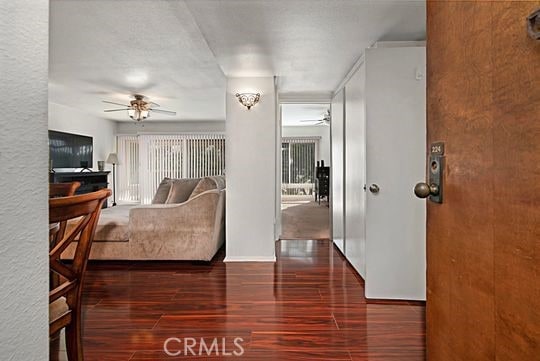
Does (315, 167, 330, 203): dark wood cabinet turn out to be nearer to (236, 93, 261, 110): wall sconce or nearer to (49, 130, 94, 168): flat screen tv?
(49, 130, 94, 168): flat screen tv

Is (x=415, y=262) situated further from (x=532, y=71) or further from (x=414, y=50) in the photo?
(x=532, y=71)

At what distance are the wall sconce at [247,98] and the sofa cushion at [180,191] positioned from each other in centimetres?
135

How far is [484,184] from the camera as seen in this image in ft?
2.37

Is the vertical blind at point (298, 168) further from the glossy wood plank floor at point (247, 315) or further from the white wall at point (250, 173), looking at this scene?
the glossy wood plank floor at point (247, 315)

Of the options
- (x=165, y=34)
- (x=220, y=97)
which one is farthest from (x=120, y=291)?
(x=220, y=97)

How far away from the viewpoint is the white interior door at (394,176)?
109 inches

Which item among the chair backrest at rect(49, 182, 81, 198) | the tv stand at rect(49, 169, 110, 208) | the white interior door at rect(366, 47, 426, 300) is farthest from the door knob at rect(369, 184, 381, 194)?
the tv stand at rect(49, 169, 110, 208)

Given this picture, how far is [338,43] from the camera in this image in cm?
298

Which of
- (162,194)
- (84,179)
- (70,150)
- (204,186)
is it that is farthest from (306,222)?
(70,150)

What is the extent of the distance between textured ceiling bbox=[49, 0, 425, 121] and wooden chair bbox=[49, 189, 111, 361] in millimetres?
1574

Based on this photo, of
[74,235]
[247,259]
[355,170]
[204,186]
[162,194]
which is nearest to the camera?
[74,235]

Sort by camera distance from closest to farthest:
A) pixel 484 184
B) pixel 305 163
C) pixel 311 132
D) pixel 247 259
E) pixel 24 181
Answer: pixel 24 181 → pixel 484 184 → pixel 247 259 → pixel 311 132 → pixel 305 163

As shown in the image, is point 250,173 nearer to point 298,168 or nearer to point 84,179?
point 84,179

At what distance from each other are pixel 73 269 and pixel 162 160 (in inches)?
314
